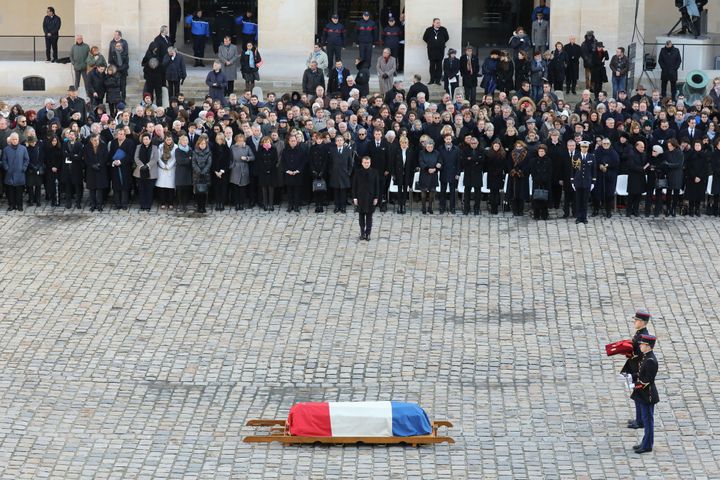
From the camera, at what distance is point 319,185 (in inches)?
1180

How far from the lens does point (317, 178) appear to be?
30.1 meters

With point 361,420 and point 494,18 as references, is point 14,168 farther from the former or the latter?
point 494,18

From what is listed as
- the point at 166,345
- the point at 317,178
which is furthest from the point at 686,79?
the point at 166,345

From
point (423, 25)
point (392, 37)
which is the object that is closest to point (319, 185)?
point (392, 37)

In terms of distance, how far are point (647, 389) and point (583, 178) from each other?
9627 millimetres

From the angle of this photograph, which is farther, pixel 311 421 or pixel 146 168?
pixel 146 168

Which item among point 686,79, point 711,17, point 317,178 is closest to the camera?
point 317,178

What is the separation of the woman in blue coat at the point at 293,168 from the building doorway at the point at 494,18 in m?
15.5

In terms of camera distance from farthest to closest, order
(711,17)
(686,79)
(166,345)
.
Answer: (711,17), (686,79), (166,345)

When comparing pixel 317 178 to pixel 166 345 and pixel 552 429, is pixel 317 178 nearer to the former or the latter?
pixel 166 345

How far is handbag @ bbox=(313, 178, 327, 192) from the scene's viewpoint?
30.0 meters

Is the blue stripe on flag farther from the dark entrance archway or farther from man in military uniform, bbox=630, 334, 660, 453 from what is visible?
the dark entrance archway

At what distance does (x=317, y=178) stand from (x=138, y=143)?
297 cm

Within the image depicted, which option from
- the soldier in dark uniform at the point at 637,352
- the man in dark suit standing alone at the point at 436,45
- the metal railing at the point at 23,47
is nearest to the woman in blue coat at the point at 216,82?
the man in dark suit standing alone at the point at 436,45
